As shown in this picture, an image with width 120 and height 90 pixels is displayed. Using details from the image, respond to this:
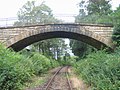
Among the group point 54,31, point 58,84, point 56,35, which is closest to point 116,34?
point 54,31

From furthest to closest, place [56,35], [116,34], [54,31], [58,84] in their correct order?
[56,35], [54,31], [116,34], [58,84]

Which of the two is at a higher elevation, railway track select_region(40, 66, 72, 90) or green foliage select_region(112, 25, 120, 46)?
green foliage select_region(112, 25, 120, 46)

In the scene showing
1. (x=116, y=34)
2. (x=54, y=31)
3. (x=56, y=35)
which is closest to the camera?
(x=116, y=34)

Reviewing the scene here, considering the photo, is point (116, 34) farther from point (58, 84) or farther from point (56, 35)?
point (58, 84)

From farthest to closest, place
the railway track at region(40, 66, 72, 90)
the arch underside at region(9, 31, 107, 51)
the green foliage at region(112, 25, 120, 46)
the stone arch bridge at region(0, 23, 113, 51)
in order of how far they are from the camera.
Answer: the arch underside at region(9, 31, 107, 51) → the stone arch bridge at region(0, 23, 113, 51) → the green foliage at region(112, 25, 120, 46) → the railway track at region(40, 66, 72, 90)

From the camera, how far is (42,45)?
60094mm

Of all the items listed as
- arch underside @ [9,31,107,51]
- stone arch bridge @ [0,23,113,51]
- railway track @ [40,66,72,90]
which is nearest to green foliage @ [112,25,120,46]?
stone arch bridge @ [0,23,113,51]

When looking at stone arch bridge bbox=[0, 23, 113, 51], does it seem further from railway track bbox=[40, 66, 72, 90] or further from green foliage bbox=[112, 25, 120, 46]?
railway track bbox=[40, 66, 72, 90]

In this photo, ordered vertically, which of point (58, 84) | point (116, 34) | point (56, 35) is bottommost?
point (58, 84)

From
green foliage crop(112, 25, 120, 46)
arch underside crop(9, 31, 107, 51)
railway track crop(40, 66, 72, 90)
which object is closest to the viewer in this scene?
railway track crop(40, 66, 72, 90)

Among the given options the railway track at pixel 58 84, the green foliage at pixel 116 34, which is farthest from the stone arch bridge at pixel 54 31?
the railway track at pixel 58 84

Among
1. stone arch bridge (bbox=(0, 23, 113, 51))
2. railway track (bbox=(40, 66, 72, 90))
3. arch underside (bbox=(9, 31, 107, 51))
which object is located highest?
stone arch bridge (bbox=(0, 23, 113, 51))

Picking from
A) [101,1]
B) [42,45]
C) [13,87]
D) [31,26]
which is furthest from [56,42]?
[13,87]

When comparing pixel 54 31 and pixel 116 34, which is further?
pixel 54 31
